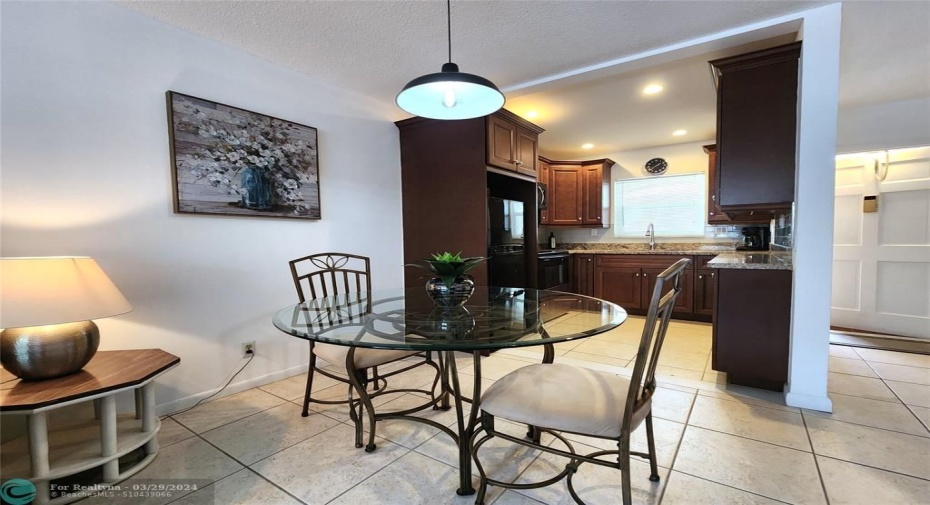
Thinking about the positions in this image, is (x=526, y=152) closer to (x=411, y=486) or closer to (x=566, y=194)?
(x=566, y=194)

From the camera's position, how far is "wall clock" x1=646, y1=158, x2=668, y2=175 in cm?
494

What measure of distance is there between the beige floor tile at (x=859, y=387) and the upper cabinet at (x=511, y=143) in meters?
2.72

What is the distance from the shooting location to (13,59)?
1664 millimetres

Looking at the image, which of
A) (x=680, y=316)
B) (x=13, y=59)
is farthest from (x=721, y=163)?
(x=13, y=59)

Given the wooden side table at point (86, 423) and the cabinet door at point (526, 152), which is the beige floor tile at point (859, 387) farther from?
the wooden side table at point (86, 423)

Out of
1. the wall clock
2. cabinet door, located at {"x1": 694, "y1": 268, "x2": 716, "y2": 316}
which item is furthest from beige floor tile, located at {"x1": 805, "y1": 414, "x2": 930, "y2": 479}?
the wall clock

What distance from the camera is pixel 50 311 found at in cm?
136

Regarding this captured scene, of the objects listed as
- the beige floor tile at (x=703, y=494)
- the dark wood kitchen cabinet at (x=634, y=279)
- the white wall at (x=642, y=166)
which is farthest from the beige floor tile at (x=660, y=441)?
the white wall at (x=642, y=166)

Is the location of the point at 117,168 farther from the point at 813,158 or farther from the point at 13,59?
the point at 813,158

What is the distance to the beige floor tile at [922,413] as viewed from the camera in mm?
1935

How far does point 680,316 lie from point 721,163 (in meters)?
2.55

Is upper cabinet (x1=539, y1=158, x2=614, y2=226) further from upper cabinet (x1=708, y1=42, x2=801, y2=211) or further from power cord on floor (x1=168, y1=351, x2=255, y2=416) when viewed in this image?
power cord on floor (x1=168, y1=351, x2=255, y2=416)

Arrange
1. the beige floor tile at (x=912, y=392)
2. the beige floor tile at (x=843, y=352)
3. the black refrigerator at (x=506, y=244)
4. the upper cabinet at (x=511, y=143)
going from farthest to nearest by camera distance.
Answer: the black refrigerator at (x=506, y=244) → the upper cabinet at (x=511, y=143) → the beige floor tile at (x=843, y=352) → the beige floor tile at (x=912, y=392)

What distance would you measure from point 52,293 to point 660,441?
8.60ft
